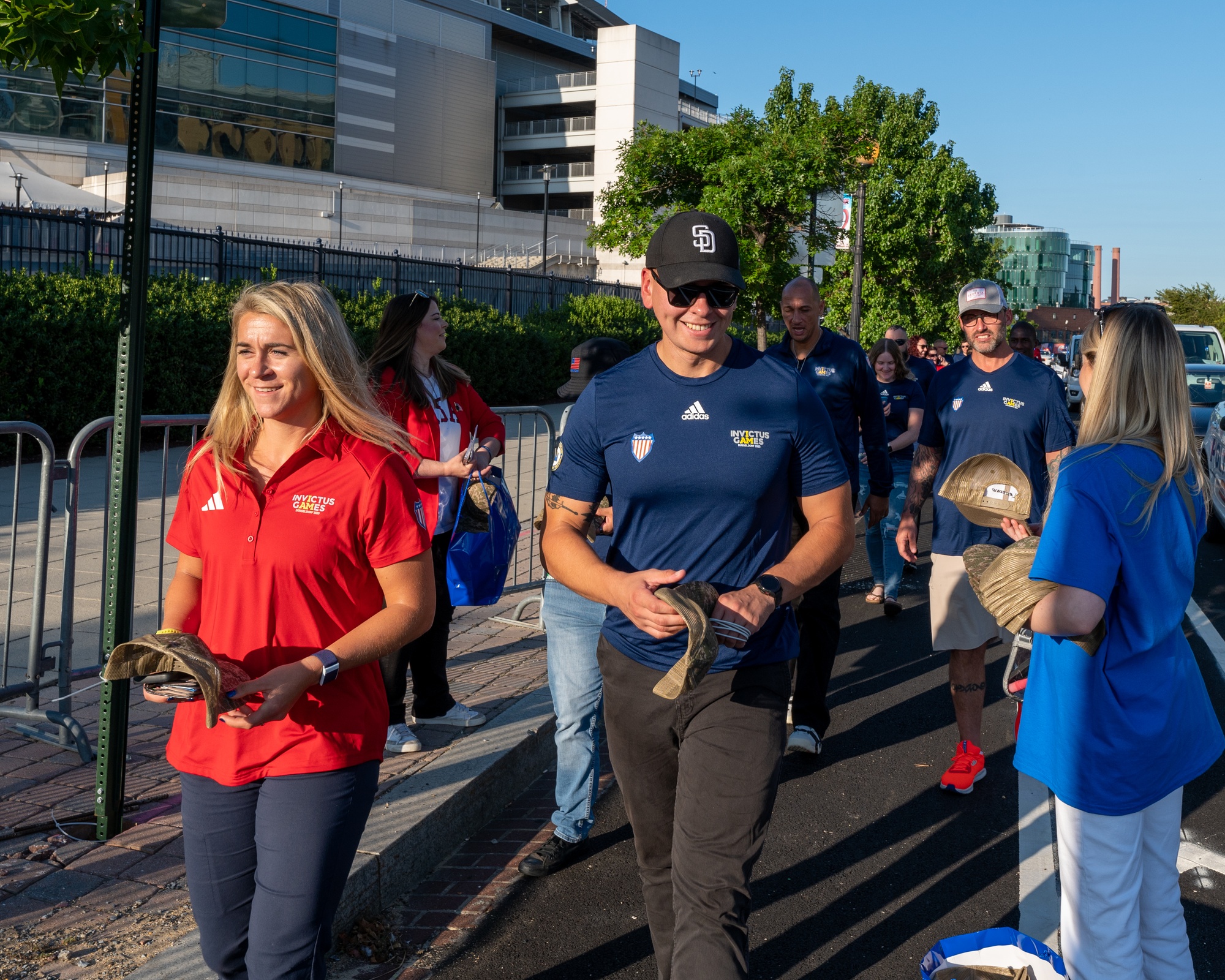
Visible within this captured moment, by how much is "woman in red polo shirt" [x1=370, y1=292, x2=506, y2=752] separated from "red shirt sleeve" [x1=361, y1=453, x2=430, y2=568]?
2.20 metres

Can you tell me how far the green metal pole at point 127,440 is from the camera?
3.91 meters

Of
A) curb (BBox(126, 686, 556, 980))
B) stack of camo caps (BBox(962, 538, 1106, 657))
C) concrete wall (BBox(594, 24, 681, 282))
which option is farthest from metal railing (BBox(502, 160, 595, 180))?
stack of camo caps (BBox(962, 538, 1106, 657))

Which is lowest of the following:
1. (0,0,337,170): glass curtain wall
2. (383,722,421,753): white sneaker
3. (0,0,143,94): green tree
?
(383,722,421,753): white sneaker

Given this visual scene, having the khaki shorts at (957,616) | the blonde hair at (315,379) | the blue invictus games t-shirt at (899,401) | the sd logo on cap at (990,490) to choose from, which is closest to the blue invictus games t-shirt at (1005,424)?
the khaki shorts at (957,616)

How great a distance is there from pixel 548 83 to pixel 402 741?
67950 mm

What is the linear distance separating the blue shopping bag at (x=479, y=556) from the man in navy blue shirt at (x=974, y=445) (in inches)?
79.3

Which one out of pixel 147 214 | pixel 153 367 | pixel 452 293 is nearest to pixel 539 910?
pixel 147 214

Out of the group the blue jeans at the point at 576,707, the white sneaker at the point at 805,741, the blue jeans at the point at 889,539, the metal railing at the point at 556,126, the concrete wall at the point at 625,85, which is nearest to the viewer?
Answer: the blue jeans at the point at 576,707

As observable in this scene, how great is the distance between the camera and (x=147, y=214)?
3.98 m

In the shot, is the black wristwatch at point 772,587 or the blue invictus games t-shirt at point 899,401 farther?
the blue invictus games t-shirt at point 899,401

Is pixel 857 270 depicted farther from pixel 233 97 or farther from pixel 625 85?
pixel 625 85

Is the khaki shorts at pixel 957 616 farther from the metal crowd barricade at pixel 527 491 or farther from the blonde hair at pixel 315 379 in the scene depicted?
the blonde hair at pixel 315 379

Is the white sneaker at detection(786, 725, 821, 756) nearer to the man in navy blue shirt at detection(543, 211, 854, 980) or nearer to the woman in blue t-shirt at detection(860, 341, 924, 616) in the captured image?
the man in navy blue shirt at detection(543, 211, 854, 980)

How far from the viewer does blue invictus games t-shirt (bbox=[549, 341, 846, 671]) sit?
2.80 metres
